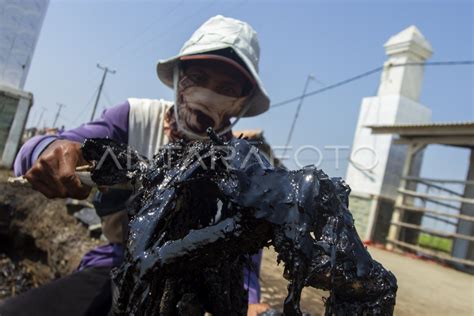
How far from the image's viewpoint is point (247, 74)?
1.93 meters

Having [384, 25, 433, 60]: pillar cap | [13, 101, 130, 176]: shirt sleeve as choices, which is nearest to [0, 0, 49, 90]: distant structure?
[13, 101, 130, 176]: shirt sleeve

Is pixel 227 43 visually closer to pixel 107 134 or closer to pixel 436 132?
pixel 107 134

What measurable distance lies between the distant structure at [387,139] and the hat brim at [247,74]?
31.2 feet

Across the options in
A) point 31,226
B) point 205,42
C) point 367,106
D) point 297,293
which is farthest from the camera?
point 367,106

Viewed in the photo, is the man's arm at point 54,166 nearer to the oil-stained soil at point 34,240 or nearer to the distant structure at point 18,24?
the distant structure at point 18,24

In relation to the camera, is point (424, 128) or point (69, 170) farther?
point (424, 128)

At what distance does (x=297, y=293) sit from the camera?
0.65 m

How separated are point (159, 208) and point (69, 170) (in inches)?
29.9

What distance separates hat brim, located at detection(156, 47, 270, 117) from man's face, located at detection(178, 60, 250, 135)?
0.15ft

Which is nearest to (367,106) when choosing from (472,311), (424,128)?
(424,128)

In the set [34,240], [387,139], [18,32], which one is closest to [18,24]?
[18,32]

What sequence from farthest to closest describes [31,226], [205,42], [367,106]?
[367,106] < [31,226] < [205,42]

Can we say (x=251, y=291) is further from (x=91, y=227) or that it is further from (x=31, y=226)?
(x=31, y=226)

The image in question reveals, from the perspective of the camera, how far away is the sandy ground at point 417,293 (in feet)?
9.87
